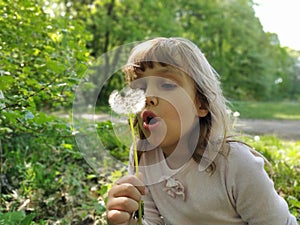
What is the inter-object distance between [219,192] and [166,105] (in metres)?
0.36

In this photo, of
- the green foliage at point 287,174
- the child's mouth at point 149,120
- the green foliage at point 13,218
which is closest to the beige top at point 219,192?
the child's mouth at point 149,120

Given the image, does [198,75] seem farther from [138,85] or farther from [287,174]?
[287,174]

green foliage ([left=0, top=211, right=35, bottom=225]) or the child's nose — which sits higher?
the child's nose

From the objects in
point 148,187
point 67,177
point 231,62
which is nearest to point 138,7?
point 231,62

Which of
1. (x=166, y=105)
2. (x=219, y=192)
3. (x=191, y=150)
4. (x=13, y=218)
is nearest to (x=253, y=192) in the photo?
(x=219, y=192)

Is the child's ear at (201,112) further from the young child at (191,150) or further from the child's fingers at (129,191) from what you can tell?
the child's fingers at (129,191)

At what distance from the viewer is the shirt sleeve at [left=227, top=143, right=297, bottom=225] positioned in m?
1.35

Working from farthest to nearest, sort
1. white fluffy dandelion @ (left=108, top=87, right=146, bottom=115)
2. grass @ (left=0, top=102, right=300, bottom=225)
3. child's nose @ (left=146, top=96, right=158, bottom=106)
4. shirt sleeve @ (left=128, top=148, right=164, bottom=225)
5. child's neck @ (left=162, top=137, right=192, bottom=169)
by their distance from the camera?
grass @ (left=0, top=102, right=300, bottom=225) → shirt sleeve @ (left=128, top=148, right=164, bottom=225) → child's neck @ (left=162, top=137, right=192, bottom=169) → child's nose @ (left=146, top=96, right=158, bottom=106) → white fluffy dandelion @ (left=108, top=87, right=146, bottom=115)

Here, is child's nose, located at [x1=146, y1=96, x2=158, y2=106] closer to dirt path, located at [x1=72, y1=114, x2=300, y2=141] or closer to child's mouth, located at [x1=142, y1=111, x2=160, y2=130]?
child's mouth, located at [x1=142, y1=111, x2=160, y2=130]

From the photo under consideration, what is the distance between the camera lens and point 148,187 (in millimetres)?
1642

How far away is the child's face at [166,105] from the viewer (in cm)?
128

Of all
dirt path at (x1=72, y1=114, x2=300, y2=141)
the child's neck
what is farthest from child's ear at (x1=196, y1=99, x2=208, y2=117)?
dirt path at (x1=72, y1=114, x2=300, y2=141)

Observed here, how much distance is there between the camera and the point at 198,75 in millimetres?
1397

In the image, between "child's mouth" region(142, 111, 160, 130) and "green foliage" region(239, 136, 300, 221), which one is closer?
"child's mouth" region(142, 111, 160, 130)
